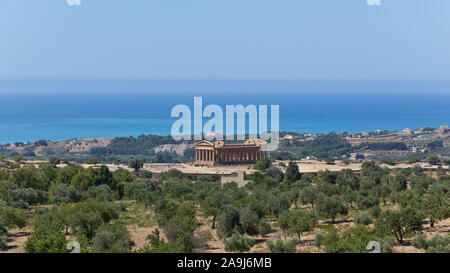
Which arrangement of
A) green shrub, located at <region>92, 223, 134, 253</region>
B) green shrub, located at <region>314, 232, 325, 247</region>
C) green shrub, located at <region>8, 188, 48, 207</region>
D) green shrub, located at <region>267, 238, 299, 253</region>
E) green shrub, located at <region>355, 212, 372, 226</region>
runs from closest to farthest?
green shrub, located at <region>267, 238, 299, 253</region>
green shrub, located at <region>92, 223, 134, 253</region>
green shrub, located at <region>314, 232, 325, 247</region>
green shrub, located at <region>355, 212, 372, 226</region>
green shrub, located at <region>8, 188, 48, 207</region>

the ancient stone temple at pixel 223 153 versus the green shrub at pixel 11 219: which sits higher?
the ancient stone temple at pixel 223 153

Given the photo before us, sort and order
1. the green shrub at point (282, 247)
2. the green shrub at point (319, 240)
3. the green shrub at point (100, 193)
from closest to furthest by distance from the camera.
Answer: the green shrub at point (282, 247), the green shrub at point (319, 240), the green shrub at point (100, 193)

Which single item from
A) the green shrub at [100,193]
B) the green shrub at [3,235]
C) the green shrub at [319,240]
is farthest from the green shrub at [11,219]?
the green shrub at [319,240]

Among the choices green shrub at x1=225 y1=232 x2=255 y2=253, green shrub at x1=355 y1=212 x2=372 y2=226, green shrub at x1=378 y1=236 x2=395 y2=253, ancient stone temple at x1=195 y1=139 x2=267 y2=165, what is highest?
ancient stone temple at x1=195 y1=139 x2=267 y2=165

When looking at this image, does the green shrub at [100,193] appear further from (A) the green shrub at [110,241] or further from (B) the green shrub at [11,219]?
(A) the green shrub at [110,241]

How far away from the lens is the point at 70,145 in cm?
10106

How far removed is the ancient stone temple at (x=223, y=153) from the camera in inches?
2685

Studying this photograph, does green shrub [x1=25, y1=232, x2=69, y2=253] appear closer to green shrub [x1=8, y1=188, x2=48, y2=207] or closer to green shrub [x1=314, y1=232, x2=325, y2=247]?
green shrub [x1=314, y1=232, x2=325, y2=247]

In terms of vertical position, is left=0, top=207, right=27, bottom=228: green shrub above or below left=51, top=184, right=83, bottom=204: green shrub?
below

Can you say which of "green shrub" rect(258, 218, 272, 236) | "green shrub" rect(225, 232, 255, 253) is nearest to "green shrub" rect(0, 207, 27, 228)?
"green shrub" rect(225, 232, 255, 253)

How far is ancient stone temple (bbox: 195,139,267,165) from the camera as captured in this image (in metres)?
68.2

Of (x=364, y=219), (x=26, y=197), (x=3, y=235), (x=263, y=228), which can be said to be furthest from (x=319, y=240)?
(x=26, y=197)

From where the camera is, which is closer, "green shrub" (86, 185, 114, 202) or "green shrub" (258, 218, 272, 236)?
"green shrub" (258, 218, 272, 236)
